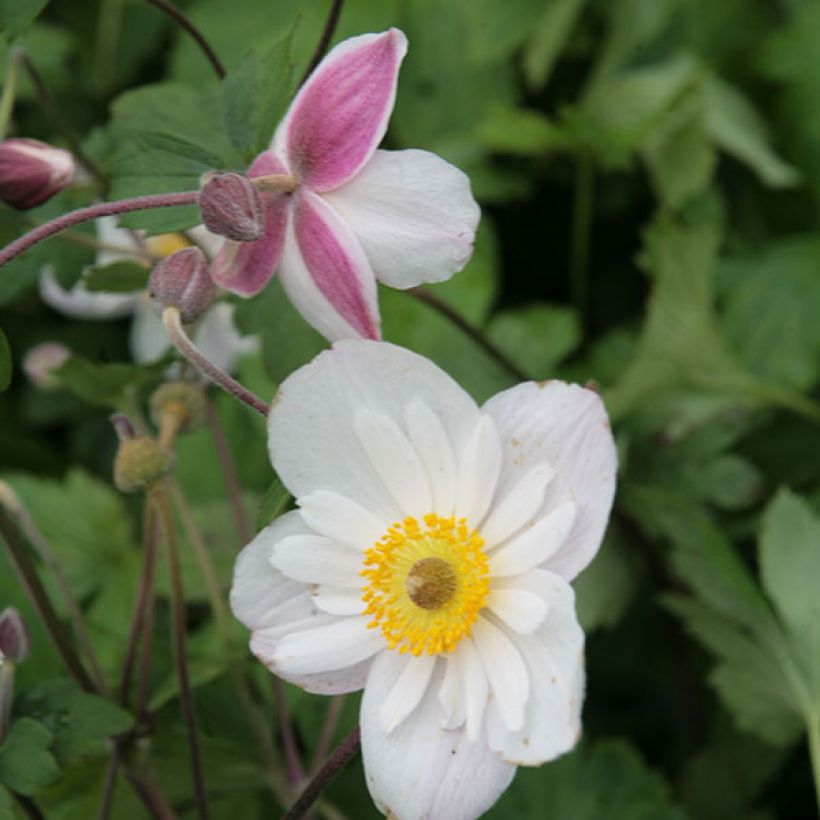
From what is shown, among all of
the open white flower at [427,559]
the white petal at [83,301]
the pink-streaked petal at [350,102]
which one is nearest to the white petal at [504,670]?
the open white flower at [427,559]

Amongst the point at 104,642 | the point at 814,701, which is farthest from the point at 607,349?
the point at 104,642

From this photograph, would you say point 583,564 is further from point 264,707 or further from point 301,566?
Answer: point 264,707

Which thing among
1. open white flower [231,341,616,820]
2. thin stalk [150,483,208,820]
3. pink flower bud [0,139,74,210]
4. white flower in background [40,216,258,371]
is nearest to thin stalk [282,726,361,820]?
Result: open white flower [231,341,616,820]

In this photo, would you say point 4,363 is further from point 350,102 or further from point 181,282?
point 350,102

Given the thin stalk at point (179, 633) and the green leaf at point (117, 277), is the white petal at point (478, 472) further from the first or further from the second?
the green leaf at point (117, 277)

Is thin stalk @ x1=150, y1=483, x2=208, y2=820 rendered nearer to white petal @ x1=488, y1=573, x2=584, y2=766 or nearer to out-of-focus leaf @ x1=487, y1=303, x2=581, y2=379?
white petal @ x1=488, y1=573, x2=584, y2=766
